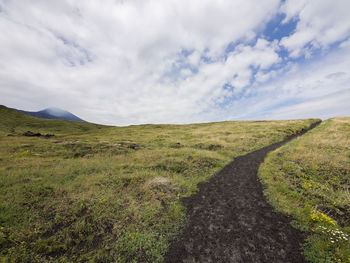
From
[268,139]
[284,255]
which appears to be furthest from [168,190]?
[268,139]

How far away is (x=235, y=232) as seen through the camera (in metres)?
6.55

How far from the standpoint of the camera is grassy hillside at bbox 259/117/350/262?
18.1 ft

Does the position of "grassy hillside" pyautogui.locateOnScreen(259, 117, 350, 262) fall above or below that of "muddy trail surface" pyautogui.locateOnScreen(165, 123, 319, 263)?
above

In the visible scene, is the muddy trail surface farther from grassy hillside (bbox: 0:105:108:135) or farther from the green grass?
grassy hillside (bbox: 0:105:108:135)

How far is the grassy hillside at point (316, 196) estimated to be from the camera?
5510 mm

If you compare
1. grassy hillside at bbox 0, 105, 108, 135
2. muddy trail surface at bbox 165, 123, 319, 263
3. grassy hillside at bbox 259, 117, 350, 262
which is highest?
grassy hillside at bbox 0, 105, 108, 135

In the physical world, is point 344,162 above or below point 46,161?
above

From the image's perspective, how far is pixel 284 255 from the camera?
5359mm

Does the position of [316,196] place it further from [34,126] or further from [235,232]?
[34,126]

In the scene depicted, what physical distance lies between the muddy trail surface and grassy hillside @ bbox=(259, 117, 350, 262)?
618 mm

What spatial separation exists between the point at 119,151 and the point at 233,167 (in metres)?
15.7

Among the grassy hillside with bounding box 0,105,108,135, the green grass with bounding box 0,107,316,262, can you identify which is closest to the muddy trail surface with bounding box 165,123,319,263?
the green grass with bounding box 0,107,316,262

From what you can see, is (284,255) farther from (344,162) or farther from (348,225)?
(344,162)

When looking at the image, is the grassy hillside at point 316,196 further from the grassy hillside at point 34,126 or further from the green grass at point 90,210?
the grassy hillside at point 34,126
